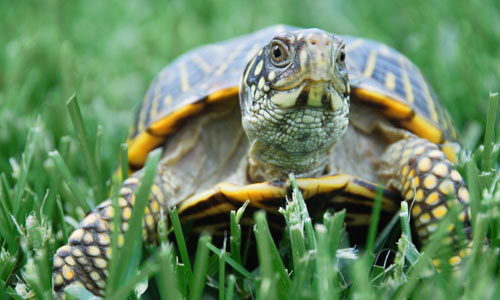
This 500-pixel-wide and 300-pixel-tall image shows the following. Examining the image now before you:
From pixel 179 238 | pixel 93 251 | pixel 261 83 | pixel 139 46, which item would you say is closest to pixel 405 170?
pixel 261 83

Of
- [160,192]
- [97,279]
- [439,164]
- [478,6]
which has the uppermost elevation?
[478,6]

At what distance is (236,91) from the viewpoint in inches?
67.5

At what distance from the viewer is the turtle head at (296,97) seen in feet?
4.14

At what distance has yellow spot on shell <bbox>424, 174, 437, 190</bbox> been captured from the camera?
144 cm

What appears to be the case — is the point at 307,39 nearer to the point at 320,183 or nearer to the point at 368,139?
the point at 320,183

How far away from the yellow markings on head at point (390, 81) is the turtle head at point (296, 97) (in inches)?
14.9

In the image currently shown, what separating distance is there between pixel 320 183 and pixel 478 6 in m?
2.18

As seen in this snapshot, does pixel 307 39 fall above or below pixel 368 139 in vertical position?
above

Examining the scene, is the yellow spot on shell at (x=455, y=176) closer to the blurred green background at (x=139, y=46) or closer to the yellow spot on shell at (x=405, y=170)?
the yellow spot on shell at (x=405, y=170)

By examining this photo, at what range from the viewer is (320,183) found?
1.43 meters

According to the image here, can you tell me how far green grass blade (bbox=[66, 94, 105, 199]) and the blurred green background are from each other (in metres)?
0.18

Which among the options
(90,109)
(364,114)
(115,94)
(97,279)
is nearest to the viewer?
(97,279)

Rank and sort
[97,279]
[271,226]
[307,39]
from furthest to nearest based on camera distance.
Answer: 1. [271,226]
2. [97,279]
3. [307,39]

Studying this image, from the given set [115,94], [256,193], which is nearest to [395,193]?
[256,193]
